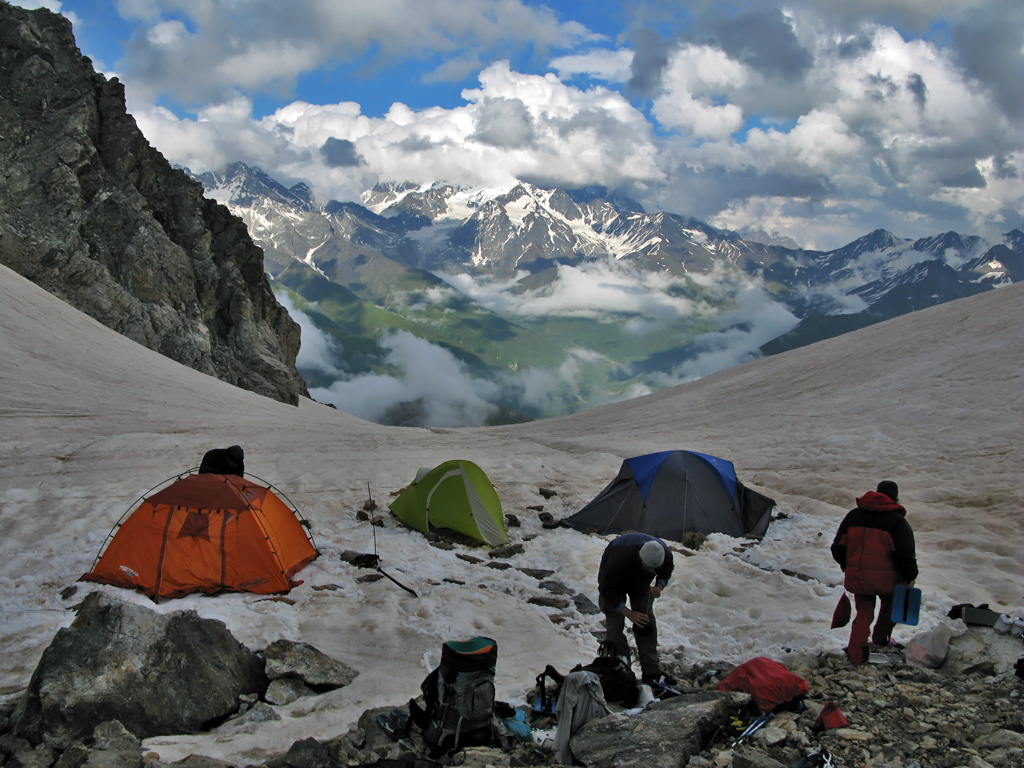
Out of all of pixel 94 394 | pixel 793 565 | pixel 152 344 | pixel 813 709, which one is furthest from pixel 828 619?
pixel 152 344

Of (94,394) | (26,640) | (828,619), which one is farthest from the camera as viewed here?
(94,394)

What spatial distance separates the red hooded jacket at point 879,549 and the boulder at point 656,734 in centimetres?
316

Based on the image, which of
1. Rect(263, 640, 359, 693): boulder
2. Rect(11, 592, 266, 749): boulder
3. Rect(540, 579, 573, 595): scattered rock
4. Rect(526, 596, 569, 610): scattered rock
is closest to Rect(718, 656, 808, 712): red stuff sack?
Rect(526, 596, 569, 610): scattered rock

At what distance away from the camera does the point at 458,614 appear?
11250mm

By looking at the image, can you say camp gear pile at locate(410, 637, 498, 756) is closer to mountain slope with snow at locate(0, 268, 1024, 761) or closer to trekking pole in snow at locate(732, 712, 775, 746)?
mountain slope with snow at locate(0, 268, 1024, 761)

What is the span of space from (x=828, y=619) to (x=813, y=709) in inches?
160

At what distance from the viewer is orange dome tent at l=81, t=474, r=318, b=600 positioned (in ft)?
36.1

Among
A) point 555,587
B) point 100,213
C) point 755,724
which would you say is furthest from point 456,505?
point 100,213

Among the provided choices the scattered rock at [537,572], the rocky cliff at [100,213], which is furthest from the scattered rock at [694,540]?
the rocky cliff at [100,213]

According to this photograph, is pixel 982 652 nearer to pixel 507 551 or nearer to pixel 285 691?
pixel 285 691

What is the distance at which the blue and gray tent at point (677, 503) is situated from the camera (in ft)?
53.8

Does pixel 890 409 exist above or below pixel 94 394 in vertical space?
above

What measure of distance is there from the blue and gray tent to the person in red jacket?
7120mm

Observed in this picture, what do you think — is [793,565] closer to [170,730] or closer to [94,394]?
[170,730]
